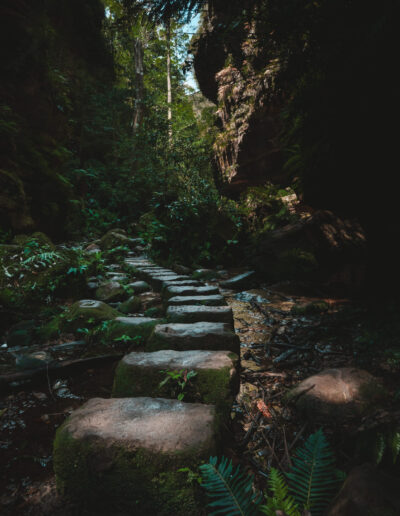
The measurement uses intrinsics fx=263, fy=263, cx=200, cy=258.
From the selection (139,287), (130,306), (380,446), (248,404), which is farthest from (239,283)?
(380,446)

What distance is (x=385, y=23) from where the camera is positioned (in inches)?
69.0

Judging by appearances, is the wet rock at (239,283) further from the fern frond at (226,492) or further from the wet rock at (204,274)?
the fern frond at (226,492)

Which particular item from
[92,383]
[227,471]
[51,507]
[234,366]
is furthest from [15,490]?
[234,366]

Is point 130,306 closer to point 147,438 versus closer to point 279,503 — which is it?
point 147,438

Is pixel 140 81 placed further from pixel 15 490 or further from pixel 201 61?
pixel 15 490

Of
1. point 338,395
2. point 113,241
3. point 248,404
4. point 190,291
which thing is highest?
point 113,241

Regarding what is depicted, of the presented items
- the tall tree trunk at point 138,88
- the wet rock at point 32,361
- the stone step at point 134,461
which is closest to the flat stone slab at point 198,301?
the wet rock at point 32,361

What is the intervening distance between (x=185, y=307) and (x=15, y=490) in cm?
163

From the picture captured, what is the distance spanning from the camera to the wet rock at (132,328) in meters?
2.44

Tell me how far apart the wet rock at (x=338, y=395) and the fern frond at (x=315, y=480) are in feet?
1.73

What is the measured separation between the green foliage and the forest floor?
0.34 meters

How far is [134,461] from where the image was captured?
38.1 inches

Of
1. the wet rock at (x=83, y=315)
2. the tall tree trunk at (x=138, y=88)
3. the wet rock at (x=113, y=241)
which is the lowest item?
the wet rock at (x=83, y=315)

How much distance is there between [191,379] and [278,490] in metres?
0.69
